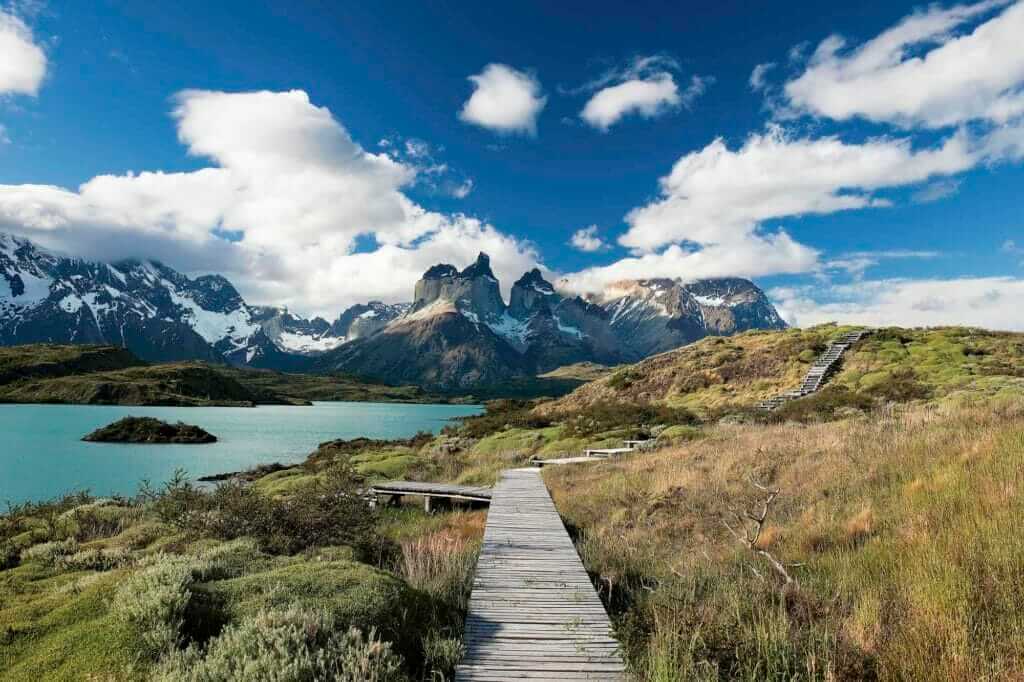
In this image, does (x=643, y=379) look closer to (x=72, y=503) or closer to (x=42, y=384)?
(x=72, y=503)

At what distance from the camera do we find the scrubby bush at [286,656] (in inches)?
179

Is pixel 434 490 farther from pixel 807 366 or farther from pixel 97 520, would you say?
pixel 807 366

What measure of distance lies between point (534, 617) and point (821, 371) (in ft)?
126

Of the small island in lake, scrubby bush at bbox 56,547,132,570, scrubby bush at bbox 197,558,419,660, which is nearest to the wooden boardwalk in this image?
scrubby bush at bbox 197,558,419,660

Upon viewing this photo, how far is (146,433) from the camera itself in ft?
200

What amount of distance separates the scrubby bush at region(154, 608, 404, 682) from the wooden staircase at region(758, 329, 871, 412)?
29.6 meters

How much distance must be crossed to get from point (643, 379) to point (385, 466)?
30392 mm

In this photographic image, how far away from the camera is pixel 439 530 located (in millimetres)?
14859

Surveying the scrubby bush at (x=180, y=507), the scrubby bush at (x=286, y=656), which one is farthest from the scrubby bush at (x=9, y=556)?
the scrubby bush at (x=286, y=656)

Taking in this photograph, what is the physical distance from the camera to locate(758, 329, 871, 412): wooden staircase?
1325 inches

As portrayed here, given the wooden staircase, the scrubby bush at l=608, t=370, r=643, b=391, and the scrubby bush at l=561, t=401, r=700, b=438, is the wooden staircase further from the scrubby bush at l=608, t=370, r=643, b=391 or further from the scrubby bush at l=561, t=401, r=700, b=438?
the scrubby bush at l=608, t=370, r=643, b=391

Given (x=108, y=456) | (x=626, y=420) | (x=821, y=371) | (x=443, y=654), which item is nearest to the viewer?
(x=443, y=654)

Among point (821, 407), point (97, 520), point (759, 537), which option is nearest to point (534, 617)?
point (759, 537)

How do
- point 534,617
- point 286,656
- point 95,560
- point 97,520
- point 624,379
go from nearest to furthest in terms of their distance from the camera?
point 286,656 → point 534,617 → point 95,560 → point 97,520 → point 624,379
